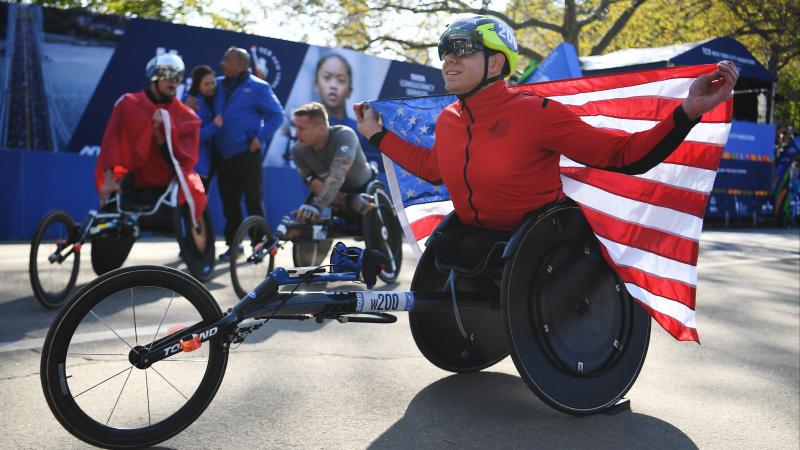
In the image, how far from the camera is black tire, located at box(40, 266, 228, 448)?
302 centimetres

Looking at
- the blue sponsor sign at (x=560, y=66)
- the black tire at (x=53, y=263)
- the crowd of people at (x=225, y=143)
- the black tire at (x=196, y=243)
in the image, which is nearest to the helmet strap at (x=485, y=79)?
the crowd of people at (x=225, y=143)

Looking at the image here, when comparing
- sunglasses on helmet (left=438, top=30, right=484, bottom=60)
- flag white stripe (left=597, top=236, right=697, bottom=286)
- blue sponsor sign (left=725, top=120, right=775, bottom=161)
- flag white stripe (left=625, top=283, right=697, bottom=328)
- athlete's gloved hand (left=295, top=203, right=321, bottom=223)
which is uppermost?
sunglasses on helmet (left=438, top=30, right=484, bottom=60)

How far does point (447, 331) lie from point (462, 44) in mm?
1426

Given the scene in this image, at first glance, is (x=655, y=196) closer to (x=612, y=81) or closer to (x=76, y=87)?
(x=612, y=81)

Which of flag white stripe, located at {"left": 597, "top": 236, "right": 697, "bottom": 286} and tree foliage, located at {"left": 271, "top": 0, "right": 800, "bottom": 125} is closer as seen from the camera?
flag white stripe, located at {"left": 597, "top": 236, "right": 697, "bottom": 286}

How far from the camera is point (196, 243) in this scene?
24.4 feet

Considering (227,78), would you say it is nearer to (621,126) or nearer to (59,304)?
(59,304)

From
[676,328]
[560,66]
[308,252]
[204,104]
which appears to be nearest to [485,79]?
[676,328]

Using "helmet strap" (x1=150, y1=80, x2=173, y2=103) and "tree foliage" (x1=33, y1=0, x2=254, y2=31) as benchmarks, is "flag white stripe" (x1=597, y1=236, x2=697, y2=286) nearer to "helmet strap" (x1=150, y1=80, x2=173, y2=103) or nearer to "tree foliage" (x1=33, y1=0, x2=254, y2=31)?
"helmet strap" (x1=150, y1=80, x2=173, y2=103)

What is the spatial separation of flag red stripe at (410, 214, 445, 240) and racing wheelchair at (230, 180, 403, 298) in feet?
7.18

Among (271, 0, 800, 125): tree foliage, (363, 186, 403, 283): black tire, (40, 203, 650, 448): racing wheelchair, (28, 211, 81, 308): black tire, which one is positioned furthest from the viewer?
(271, 0, 800, 125): tree foliage

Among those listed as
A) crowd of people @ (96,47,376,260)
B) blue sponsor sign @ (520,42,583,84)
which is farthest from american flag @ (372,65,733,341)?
blue sponsor sign @ (520,42,583,84)

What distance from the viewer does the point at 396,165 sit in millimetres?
4914

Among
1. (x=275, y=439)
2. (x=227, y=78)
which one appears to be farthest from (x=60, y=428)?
(x=227, y=78)
